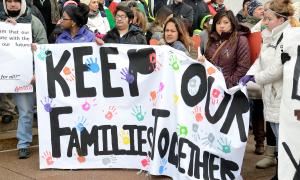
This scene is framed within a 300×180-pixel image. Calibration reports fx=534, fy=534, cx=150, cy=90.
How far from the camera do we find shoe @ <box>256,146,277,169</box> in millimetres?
6172

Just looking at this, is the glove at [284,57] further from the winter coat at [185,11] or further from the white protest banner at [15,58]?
the winter coat at [185,11]

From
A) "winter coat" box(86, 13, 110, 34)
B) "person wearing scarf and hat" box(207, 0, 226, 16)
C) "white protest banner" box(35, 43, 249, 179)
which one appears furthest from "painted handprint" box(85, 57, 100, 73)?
"person wearing scarf and hat" box(207, 0, 226, 16)

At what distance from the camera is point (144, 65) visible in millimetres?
5984

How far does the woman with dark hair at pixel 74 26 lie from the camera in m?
6.39

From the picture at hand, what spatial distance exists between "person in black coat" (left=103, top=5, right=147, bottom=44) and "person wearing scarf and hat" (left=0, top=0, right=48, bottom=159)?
85 cm

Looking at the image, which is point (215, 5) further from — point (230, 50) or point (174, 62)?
point (174, 62)

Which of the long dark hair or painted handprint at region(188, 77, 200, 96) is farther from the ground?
the long dark hair

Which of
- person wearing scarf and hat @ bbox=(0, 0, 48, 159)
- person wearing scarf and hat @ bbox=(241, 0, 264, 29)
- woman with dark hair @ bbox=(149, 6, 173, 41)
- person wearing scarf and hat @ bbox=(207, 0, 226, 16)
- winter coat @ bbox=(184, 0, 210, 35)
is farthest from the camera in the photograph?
person wearing scarf and hat @ bbox=(207, 0, 226, 16)

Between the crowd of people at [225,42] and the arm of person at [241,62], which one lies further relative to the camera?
the arm of person at [241,62]

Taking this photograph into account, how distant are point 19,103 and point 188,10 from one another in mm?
4270

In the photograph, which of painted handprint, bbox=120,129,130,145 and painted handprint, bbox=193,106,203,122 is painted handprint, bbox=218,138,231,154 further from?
painted handprint, bbox=120,129,130,145

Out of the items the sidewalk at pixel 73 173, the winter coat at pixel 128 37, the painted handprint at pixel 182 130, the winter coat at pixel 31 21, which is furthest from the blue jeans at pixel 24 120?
the painted handprint at pixel 182 130

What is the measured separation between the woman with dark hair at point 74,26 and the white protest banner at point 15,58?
1.37 feet

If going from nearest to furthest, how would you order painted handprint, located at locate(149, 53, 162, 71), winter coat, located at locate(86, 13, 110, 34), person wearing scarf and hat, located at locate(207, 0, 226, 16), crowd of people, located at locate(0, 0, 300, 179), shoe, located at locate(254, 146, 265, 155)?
1. crowd of people, located at locate(0, 0, 300, 179)
2. painted handprint, located at locate(149, 53, 162, 71)
3. shoe, located at locate(254, 146, 265, 155)
4. winter coat, located at locate(86, 13, 110, 34)
5. person wearing scarf and hat, located at locate(207, 0, 226, 16)
